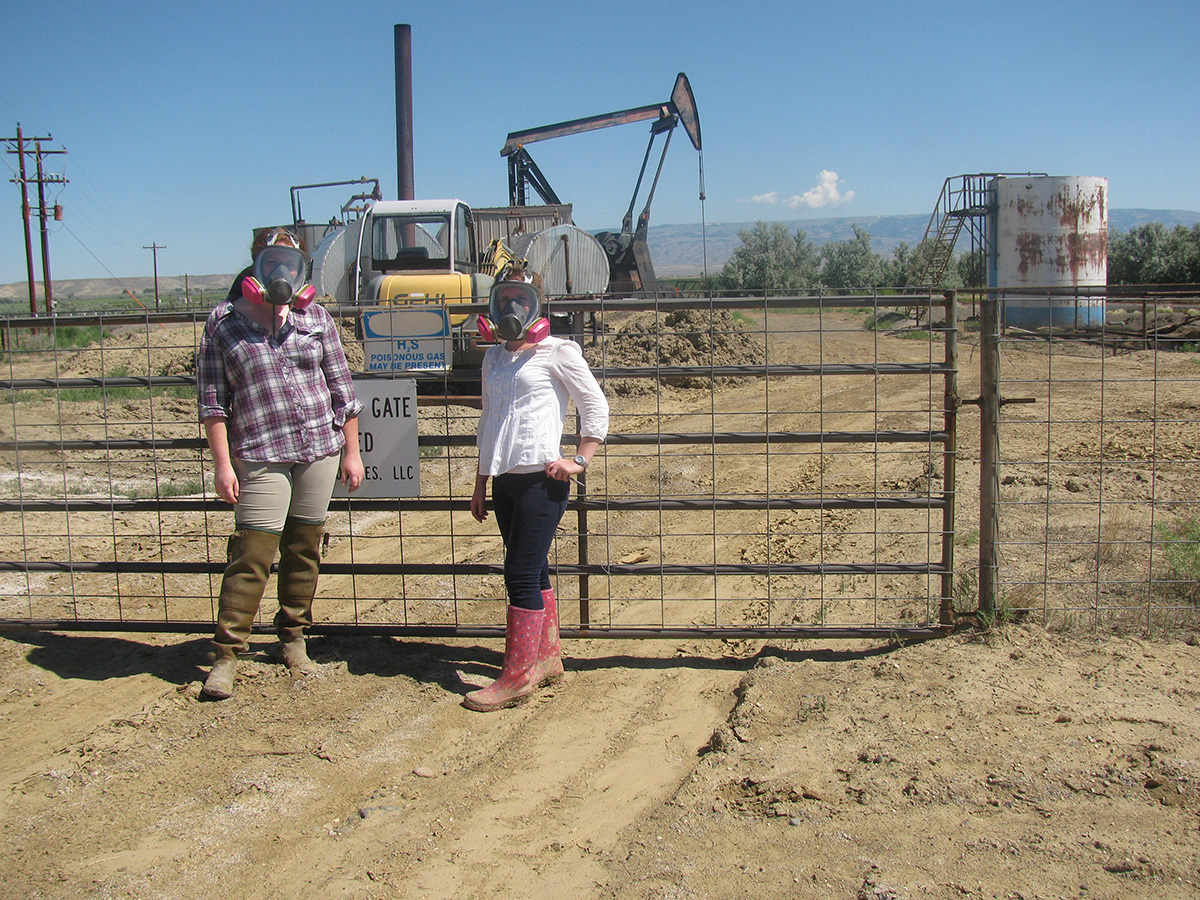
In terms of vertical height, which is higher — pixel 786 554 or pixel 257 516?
pixel 257 516

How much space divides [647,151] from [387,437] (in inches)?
973

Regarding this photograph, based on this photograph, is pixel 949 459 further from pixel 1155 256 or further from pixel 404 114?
pixel 1155 256

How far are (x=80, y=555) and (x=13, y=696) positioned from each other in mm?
3001

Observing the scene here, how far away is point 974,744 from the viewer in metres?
3.73

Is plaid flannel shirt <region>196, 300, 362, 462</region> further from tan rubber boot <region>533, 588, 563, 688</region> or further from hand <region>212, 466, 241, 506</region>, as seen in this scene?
tan rubber boot <region>533, 588, 563, 688</region>

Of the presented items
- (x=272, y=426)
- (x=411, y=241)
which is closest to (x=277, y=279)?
(x=272, y=426)

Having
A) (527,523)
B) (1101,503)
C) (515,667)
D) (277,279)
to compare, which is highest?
(277,279)

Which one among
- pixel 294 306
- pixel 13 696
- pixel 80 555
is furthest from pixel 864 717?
pixel 80 555

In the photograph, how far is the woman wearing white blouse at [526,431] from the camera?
4121mm

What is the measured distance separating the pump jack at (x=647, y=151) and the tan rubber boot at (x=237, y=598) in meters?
21.9

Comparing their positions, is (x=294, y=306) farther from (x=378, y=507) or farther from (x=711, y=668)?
(x=711, y=668)

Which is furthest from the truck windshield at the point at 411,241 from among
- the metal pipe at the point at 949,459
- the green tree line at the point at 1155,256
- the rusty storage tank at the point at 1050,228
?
the green tree line at the point at 1155,256

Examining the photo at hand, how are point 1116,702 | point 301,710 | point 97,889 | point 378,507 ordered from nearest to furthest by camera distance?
point 97,889 → point 1116,702 → point 301,710 → point 378,507

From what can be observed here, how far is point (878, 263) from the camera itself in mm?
61250
